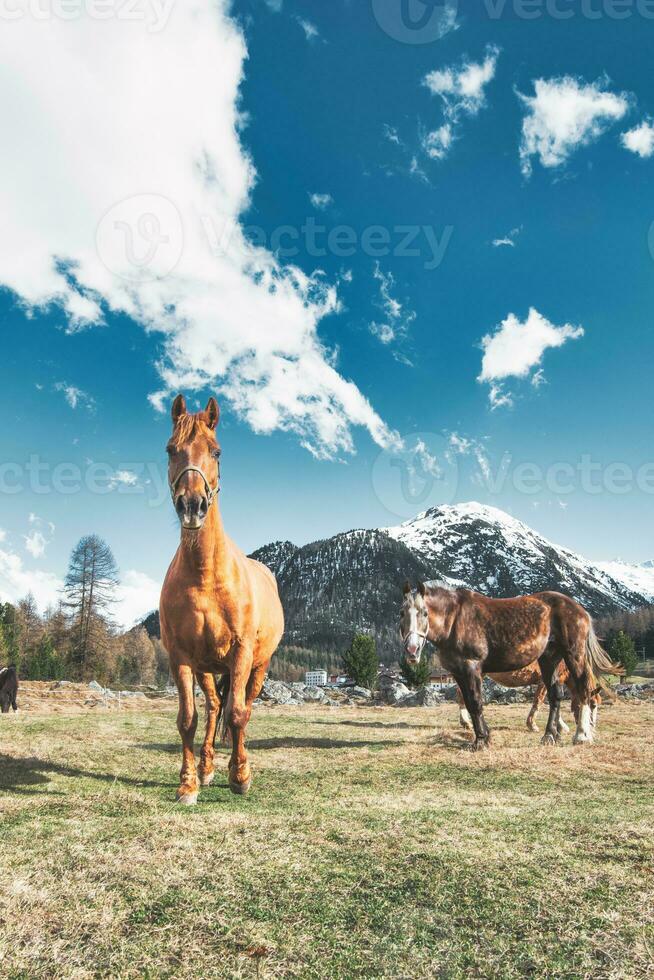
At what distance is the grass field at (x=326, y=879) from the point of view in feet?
8.54

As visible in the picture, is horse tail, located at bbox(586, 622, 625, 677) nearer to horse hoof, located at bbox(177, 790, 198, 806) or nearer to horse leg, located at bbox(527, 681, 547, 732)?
horse leg, located at bbox(527, 681, 547, 732)

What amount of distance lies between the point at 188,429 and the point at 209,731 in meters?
4.47

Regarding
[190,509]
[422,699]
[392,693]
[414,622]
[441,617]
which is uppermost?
[190,509]

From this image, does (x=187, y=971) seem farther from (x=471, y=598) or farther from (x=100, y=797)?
(x=471, y=598)

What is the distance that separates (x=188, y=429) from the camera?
5629 mm

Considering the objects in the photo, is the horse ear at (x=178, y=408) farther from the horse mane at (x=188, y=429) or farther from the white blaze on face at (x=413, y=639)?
the white blaze on face at (x=413, y=639)

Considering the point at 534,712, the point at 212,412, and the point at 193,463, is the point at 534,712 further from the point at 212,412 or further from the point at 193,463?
the point at 193,463

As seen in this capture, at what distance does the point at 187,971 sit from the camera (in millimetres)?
2488

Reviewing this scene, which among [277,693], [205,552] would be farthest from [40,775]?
[277,693]

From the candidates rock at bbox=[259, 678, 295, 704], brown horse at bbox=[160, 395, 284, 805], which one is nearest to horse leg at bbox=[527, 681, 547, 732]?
brown horse at bbox=[160, 395, 284, 805]

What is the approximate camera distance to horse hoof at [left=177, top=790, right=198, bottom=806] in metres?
5.56

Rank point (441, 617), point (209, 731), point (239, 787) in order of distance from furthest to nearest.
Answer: point (441, 617)
point (209, 731)
point (239, 787)

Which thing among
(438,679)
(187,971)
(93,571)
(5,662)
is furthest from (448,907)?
(438,679)

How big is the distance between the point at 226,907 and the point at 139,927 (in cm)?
49
